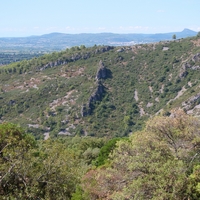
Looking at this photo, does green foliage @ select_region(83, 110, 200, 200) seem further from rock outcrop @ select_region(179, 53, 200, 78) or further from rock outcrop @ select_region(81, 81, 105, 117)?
rock outcrop @ select_region(179, 53, 200, 78)

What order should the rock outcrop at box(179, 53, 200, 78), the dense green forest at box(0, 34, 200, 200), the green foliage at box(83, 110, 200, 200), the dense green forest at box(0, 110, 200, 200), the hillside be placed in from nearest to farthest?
the dense green forest at box(0, 110, 200, 200), the green foliage at box(83, 110, 200, 200), the dense green forest at box(0, 34, 200, 200), the hillside, the rock outcrop at box(179, 53, 200, 78)

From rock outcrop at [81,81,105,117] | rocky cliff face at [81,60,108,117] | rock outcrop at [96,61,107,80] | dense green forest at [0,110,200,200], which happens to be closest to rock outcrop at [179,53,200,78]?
rock outcrop at [96,61,107,80]

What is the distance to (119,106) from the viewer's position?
109562mm

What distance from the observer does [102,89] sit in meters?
115

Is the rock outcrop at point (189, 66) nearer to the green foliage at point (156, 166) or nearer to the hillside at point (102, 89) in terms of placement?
the hillside at point (102, 89)

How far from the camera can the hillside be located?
9994 cm

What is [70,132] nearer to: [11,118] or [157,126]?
[11,118]

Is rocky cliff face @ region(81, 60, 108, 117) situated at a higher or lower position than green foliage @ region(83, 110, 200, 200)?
lower

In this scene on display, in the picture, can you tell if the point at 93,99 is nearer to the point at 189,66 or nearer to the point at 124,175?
the point at 189,66

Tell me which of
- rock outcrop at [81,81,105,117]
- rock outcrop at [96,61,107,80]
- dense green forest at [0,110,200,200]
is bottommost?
rock outcrop at [81,81,105,117]

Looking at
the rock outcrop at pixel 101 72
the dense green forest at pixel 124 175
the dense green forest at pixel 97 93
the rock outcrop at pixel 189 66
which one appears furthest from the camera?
the rock outcrop at pixel 101 72

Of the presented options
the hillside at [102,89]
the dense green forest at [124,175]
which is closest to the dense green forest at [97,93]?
the hillside at [102,89]

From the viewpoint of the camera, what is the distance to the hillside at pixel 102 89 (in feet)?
328

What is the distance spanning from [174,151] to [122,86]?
96432 millimetres
